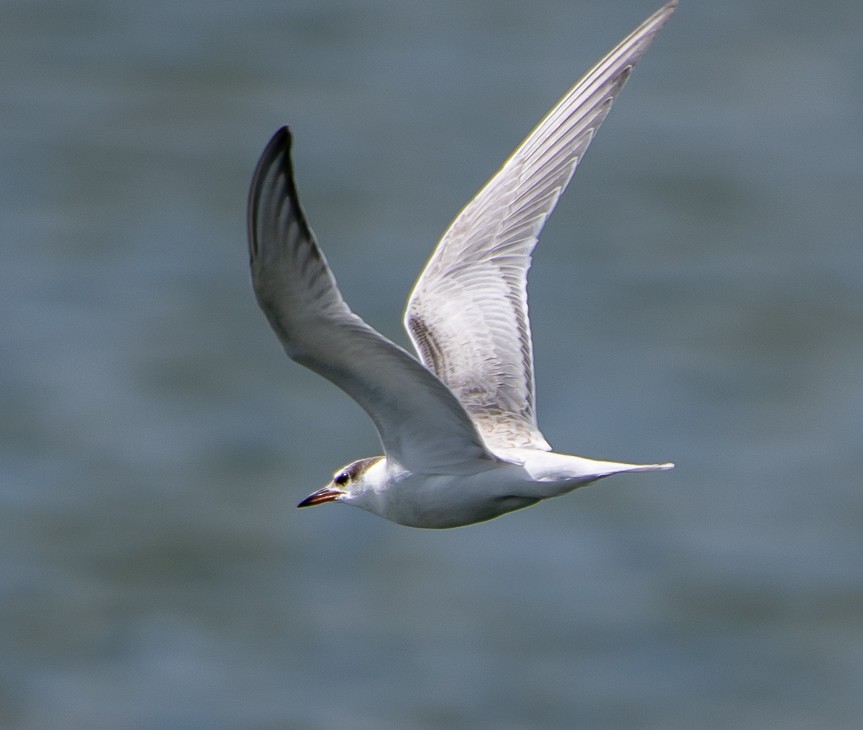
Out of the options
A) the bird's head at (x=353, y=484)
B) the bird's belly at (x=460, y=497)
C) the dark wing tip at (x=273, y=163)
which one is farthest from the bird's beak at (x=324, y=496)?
the dark wing tip at (x=273, y=163)

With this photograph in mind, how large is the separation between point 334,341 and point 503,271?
8.17 ft

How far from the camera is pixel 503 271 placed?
884cm

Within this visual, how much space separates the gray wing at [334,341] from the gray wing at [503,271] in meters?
0.83

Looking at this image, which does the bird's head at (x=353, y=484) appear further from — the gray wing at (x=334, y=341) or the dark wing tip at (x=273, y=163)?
the dark wing tip at (x=273, y=163)

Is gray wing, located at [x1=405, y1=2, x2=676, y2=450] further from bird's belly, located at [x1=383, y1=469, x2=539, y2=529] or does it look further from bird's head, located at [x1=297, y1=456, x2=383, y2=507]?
bird's belly, located at [x1=383, y1=469, x2=539, y2=529]

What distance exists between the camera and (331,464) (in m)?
20.7

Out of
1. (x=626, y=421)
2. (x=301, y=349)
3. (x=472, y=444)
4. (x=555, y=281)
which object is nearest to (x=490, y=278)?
(x=472, y=444)

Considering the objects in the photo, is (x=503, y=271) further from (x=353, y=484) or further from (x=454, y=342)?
(x=353, y=484)

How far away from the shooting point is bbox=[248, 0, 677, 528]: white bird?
6260 mm

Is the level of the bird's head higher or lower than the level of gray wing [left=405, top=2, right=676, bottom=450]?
lower

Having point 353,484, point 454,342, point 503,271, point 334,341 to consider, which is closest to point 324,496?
point 353,484

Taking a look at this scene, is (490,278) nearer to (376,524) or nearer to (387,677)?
(387,677)

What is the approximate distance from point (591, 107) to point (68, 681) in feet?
39.9

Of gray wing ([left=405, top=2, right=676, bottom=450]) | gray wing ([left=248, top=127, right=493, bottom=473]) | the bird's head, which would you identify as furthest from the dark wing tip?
gray wing ([left=405, top=2, right=676, bottom=450])
